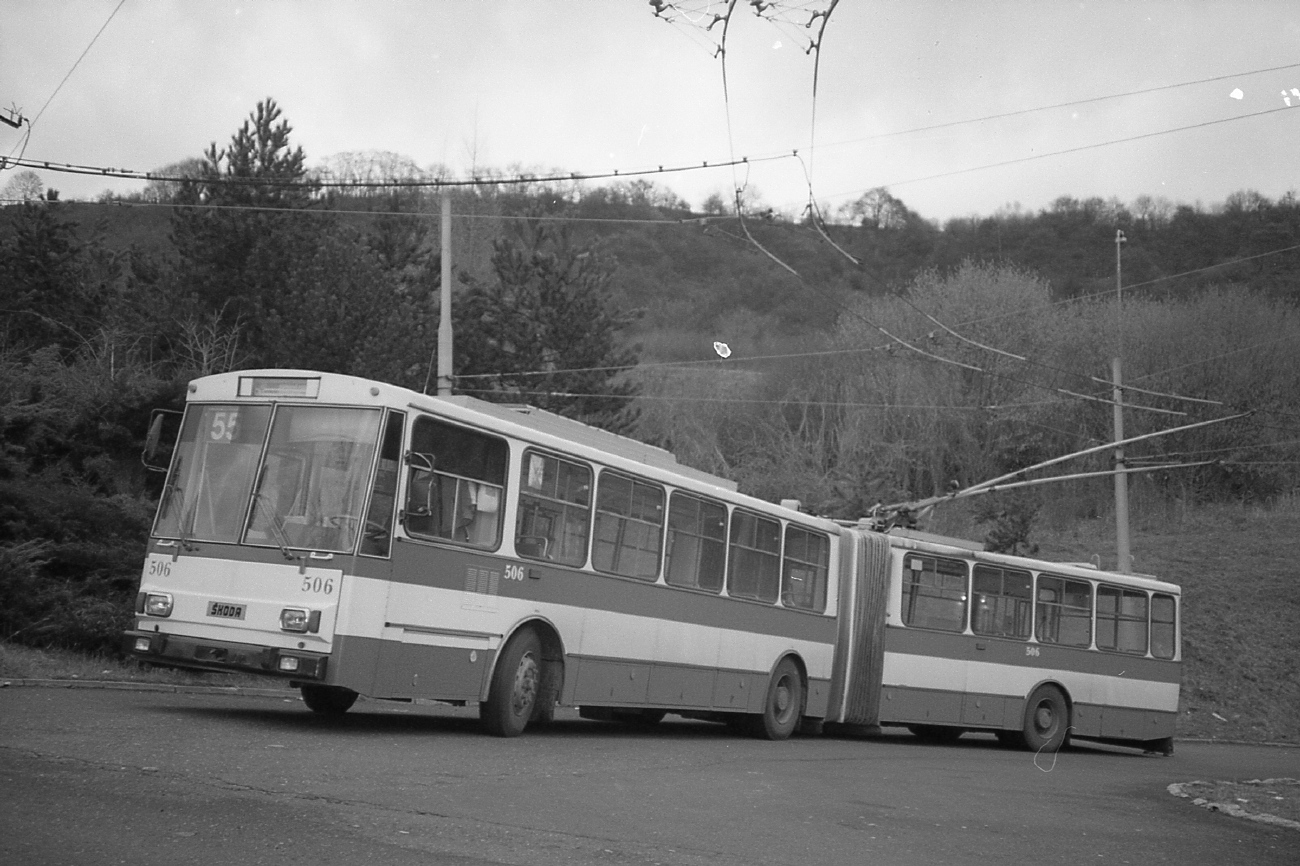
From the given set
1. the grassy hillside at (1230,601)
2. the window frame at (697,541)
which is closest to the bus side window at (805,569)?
the window frame at (697,541)

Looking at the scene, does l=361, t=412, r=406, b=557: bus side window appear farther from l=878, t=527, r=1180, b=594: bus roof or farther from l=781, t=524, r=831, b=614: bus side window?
l=878, t=527, r=1180, b=594: bus roof

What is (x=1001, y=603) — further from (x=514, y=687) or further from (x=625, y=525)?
(x=514, y=687)

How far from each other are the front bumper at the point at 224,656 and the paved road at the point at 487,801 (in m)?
0.47

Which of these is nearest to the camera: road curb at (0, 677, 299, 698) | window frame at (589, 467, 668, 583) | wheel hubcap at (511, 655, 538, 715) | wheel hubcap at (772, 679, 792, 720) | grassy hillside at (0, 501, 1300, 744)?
wheel hubcap at (511, 655, 538, 715)

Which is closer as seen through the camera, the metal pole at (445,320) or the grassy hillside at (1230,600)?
the metal pole at (445,320)

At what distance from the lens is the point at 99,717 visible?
1103cm

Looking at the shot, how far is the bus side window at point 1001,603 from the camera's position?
68.5 feet

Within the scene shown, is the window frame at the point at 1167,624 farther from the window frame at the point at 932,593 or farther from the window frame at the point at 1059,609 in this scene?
the window frame at the point at 932,593

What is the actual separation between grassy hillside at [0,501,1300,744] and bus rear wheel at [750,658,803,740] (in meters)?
16.1

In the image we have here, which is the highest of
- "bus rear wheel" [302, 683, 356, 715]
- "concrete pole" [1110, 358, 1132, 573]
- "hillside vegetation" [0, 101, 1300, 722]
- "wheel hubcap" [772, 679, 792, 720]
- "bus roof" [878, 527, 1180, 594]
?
"hillside vegetation" [0, 101, 1300, 722]

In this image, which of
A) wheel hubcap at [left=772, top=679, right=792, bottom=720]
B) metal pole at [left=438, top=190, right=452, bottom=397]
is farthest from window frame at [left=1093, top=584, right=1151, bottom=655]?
metal pole at [left=438, top=190, right=452, bottom=397]

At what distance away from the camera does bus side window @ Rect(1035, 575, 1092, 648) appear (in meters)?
21.7

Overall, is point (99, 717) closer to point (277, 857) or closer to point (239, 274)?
point (277, 857)

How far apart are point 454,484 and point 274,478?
1516 millimetres
